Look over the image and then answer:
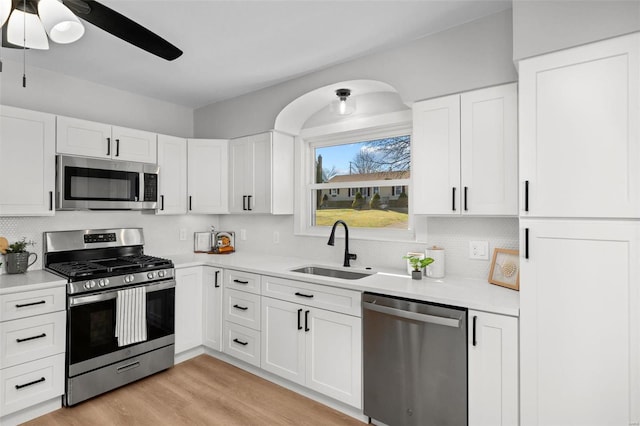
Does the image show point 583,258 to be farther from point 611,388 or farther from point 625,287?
point 611,388

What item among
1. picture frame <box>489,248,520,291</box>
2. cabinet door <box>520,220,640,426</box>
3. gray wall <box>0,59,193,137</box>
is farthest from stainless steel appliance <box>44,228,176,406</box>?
cabinet door <box>520,220,640,426</box>

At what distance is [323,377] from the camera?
95.9 inches

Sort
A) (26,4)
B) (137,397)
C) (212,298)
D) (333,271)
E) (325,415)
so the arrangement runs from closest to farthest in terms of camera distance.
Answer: (26,4) → (325,415) → (137,397) → (333,271) → (212,298)

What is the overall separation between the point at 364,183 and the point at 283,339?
59.0 inches

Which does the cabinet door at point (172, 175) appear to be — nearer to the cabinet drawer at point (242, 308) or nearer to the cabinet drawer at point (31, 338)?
the cabinet drawer at point (242, 308)

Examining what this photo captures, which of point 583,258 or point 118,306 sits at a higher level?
point 583,258

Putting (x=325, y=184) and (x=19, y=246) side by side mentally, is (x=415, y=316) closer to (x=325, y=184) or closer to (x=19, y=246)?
(x=325, y=184)

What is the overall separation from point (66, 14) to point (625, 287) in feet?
9.10

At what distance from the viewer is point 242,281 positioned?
9.66ft

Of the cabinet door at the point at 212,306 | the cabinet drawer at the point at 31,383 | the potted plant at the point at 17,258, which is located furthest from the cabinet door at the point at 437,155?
the potted plant at the point at 17,258

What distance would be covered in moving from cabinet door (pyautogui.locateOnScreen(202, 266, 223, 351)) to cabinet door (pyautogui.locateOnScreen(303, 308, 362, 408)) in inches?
40.2

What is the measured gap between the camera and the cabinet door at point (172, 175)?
3375 millimetres

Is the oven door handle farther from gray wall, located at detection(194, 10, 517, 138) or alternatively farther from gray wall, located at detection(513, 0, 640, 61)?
gray wall, located at detection(513, 0, 640, 61)

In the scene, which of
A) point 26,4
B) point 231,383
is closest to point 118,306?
Answer: point 231,383
